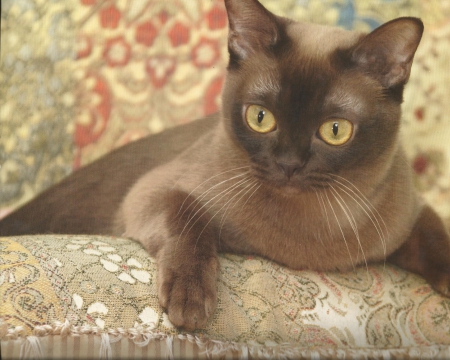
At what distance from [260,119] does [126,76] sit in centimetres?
70

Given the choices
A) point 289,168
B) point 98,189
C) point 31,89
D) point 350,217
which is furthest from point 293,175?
point 31,89

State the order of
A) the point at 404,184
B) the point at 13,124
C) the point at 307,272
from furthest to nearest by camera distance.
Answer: the point at 13,124 < the point at 404,184 < the point at 307,272

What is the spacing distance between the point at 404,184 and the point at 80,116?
37.1 inches

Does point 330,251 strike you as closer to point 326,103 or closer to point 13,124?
point 326,103

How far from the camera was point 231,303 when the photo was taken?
945 millimetres

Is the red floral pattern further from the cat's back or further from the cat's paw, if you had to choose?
the cat's paw

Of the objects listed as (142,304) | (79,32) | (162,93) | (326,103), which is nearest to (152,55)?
(162,93)

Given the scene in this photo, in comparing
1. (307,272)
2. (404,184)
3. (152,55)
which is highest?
(152,55)

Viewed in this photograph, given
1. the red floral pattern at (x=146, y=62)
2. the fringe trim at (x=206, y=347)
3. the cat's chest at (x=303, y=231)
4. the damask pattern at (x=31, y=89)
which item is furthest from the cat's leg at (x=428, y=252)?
the damask pattern at (x=31, y=89)

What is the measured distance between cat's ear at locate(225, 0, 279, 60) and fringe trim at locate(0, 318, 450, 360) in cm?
59

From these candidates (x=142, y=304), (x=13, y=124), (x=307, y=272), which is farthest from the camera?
(x=13, y=124)

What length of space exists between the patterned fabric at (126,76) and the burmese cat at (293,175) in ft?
0.92

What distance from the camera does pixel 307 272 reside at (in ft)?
3.60

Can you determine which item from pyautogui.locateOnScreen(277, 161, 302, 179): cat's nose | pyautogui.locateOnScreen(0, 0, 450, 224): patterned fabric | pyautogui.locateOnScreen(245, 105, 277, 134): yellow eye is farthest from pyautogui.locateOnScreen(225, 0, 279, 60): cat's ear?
pyautogui.locateOnScreen(0, 0, 450, 224): patterned fabric
